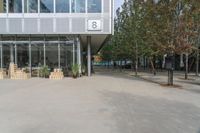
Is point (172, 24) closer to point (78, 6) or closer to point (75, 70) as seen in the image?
point (75, 70)

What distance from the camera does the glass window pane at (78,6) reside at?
97.9 ft

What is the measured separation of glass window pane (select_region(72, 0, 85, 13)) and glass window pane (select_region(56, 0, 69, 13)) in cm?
59

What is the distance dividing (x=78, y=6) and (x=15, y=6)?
5404 millimetres

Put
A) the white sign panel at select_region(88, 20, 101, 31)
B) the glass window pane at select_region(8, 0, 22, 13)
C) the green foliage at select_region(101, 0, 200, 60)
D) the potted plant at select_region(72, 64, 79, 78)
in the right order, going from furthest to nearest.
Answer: the glass window pane at select_region(8, 0, 22, 13) < the white sign panel at select_region(88, 20, 101, 31) < the potted plant at select_region(72, 64, 79, 78) < the green foliage at select_region(101, 0, 200, 60)

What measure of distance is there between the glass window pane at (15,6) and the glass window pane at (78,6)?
4.58 meters

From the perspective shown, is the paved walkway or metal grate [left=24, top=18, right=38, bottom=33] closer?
the paved walkway

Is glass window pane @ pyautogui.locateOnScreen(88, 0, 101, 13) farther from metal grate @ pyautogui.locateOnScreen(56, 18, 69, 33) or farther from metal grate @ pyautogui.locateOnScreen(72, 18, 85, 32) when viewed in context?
metal grate @ pyautogui.locateOnScreen(56, 18, 69, 33)

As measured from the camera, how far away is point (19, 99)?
1397cm

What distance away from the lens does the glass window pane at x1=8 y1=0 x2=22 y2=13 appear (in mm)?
30078

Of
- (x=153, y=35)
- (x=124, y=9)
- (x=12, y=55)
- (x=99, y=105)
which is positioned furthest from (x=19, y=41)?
(x=99, y=105)

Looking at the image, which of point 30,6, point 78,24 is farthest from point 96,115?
point 30,6

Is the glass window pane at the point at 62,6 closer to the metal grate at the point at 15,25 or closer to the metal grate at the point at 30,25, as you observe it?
the metal grate at the point at 30,25

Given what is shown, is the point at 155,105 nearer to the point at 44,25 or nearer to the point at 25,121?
the point at 25,121

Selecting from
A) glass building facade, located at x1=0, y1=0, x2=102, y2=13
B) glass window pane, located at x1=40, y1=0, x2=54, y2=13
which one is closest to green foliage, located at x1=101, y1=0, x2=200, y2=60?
glass building facade, located at x1=0, y1=0, x2=102, y2=13
